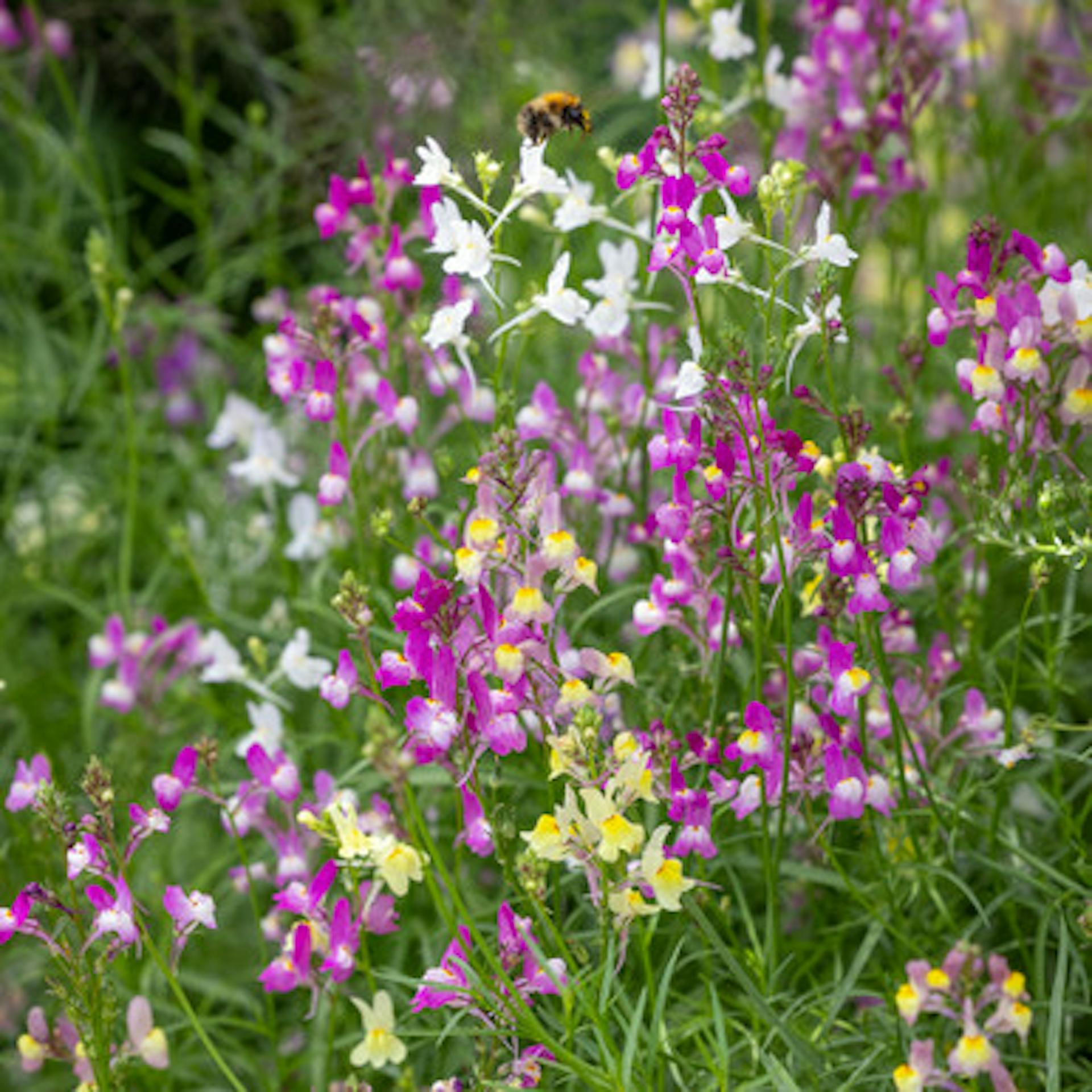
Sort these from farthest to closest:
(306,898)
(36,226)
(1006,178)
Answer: (36,226) < (1006,178) < (306,898)

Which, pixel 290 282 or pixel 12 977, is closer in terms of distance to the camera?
pixel 12 977

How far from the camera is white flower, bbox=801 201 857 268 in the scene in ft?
5.56

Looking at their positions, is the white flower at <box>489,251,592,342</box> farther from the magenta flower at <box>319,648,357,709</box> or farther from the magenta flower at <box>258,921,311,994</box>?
the magenta flower at <box>258,921,311,994</box>

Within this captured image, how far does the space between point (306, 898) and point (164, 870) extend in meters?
0.96

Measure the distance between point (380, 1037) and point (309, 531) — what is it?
43.8 inches

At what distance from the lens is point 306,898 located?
182 centimetres

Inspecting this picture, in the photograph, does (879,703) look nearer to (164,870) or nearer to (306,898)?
(306,898)

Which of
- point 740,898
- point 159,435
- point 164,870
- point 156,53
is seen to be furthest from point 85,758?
point 156,53

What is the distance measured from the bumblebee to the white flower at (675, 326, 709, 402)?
18.5 inches

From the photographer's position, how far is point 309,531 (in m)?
2.67

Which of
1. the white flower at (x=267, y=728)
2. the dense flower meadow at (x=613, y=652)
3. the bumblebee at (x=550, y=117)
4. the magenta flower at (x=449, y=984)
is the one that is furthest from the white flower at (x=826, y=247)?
the white flower at (x=267, y=728)

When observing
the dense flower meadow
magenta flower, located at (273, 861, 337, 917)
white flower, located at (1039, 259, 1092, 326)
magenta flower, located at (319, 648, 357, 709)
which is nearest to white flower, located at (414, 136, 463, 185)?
the dense flower meadow

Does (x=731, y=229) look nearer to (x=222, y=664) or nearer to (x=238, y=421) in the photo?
(x=222, y=664)

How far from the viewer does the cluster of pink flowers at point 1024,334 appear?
5.91ft
